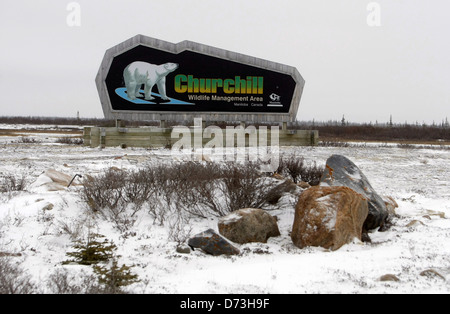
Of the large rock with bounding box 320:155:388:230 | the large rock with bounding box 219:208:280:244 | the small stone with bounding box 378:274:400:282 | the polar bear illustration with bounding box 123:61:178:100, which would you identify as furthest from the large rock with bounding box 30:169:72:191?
the polar bear illustration with bounding box 123:61:178:100

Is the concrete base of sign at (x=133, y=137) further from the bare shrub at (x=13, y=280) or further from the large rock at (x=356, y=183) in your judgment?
the bare shrub at (x=13, y=280)

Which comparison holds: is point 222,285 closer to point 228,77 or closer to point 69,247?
point 69,247

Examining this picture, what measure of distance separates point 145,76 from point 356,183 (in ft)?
45.3

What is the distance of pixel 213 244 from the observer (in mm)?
5977

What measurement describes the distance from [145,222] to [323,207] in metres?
3.06

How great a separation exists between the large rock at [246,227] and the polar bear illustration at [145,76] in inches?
539

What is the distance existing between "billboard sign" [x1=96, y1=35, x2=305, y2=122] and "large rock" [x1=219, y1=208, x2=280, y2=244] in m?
13.7

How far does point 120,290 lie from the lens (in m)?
4.20

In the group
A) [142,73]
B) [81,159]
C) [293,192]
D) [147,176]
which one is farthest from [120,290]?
[142,73]

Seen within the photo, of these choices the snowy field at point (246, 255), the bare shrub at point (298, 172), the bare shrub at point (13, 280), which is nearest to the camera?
the bare shrub at point (13, 280)

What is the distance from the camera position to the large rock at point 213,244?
595cm

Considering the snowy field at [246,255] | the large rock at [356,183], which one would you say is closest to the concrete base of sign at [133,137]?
the snowy field at [246,255]

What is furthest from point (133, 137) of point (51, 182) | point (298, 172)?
point (298, 172)

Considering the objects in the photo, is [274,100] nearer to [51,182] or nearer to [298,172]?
[298,172]
